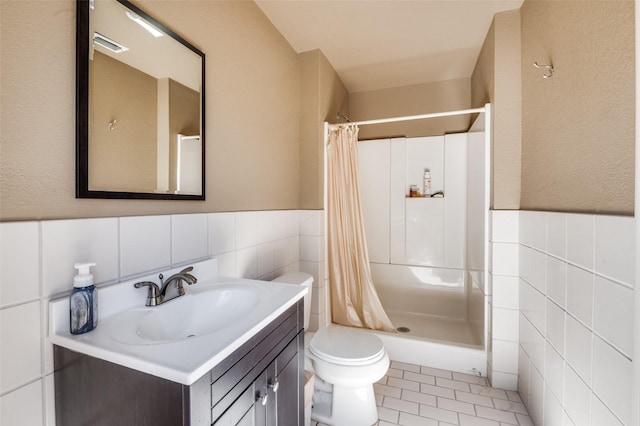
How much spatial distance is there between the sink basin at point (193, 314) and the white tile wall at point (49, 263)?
0.49 feet

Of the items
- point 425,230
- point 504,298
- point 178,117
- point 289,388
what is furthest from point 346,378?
point 425,230

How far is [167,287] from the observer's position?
99cm

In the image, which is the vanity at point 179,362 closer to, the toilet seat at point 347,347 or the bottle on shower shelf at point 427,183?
the toilet seat at point 347,347

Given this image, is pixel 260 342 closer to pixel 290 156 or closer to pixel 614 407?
pixel 614 407

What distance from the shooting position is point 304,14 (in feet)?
5.84

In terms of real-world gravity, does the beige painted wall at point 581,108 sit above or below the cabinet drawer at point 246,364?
above

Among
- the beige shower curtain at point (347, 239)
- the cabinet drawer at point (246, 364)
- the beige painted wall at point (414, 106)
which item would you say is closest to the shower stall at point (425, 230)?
the beige painted wall at point (414, 106)

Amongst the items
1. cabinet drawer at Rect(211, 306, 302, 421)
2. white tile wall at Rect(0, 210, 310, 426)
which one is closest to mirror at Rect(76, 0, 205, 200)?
white tile wall at Rect(0, 210, 310, 426)

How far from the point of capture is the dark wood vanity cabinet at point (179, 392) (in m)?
0.57

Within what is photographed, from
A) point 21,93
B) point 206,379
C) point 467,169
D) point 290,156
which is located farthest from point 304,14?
point 206,379

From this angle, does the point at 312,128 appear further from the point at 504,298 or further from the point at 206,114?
the point at 504,298

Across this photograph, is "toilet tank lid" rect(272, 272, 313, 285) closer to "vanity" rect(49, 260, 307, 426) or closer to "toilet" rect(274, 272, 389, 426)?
"toilet" rect(274, 272, 389, 426)

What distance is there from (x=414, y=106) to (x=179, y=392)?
2972 millimetres

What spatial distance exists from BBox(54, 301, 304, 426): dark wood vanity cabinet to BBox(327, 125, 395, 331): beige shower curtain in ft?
4.46
